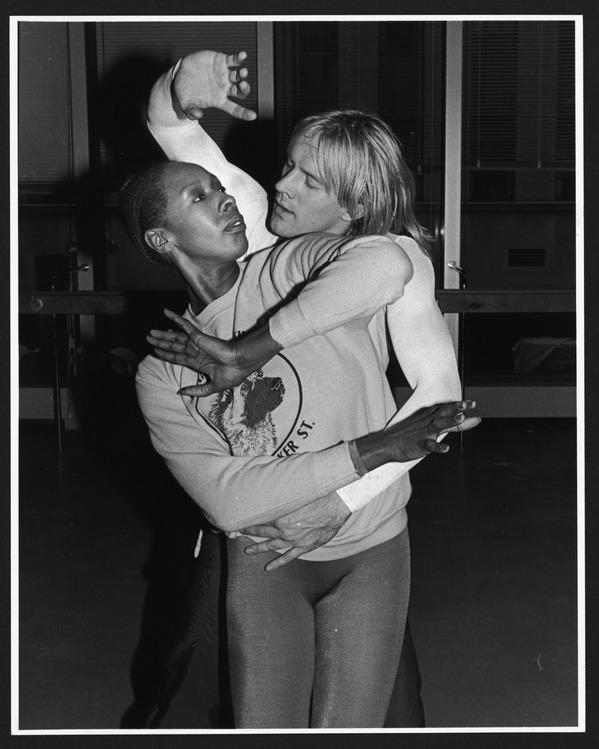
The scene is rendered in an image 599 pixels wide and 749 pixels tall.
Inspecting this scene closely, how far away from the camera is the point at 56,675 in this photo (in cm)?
313

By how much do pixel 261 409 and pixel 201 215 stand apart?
→ 0.34 metres

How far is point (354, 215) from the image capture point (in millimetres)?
1698

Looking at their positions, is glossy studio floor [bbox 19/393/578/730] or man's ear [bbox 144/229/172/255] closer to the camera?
man's ear [bbox 144/229/172/255]

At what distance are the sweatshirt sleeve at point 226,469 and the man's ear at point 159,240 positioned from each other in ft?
0.63

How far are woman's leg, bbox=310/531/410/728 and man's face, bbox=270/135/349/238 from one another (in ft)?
1.87

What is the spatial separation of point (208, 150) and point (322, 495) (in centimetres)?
68

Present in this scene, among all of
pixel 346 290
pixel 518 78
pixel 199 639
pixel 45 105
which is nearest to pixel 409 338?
pixel 346 290

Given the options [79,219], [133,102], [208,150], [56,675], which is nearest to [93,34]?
[133,102]

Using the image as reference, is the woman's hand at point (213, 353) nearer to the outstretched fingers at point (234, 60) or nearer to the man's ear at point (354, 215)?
the man's ear at point (354, 215)

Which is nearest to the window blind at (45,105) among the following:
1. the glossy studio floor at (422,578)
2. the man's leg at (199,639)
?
the glossy studio floor at (422,578)

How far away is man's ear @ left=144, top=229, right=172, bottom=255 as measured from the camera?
5.52 feet

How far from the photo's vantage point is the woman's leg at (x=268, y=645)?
1653mm

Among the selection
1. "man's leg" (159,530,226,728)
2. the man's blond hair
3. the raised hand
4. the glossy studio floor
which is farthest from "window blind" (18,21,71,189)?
the man's blond hair

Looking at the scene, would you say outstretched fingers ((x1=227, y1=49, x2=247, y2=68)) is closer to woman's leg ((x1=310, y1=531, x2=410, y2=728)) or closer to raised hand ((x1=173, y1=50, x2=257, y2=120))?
raised hand ((x1=173, y1=50, x2=257, y2=120))
